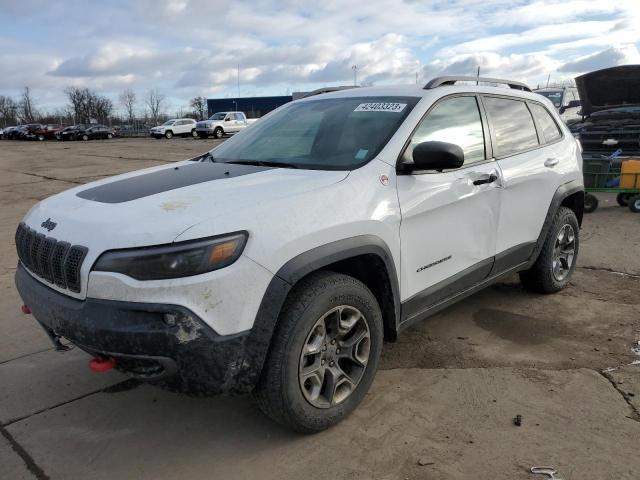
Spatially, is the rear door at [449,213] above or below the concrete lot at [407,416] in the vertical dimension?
above

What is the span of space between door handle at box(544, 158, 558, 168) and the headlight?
310cm

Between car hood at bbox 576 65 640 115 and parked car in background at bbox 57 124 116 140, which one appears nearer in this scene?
car hood at bbox 576 65 640 115

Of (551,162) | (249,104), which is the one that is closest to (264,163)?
(551,162)

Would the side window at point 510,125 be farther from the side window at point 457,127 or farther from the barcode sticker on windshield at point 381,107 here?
the barcode sticker on windshield at point 381,107

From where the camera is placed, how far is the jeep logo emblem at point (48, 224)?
2702 millimetres

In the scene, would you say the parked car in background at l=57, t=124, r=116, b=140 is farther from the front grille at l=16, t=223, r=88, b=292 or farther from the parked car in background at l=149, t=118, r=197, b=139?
the front grille at l=16, t=223, r=88, b=292

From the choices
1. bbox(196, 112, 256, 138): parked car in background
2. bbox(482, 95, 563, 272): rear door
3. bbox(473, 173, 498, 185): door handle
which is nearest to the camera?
bbox(473, 173, 498, 185): door handle

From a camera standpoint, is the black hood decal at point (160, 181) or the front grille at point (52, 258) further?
the black hood decal at point (160, 181)

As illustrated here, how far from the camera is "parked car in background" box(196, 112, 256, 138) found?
Result: 38281 millimetres

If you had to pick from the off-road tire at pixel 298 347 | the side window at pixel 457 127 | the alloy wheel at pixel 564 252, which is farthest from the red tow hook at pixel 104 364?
the alloy wheel at pixel 564 252

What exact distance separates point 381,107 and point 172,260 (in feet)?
5.98

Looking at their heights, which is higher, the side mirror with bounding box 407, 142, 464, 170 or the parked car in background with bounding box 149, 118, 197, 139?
the parked car in background with bounding box 149, 118, 197, 139

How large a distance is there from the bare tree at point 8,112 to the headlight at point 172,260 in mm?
97772

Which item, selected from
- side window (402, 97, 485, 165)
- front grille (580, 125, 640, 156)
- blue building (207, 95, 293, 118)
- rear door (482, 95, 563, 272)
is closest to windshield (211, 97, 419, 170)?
side window (402, 97, 485, 165)
